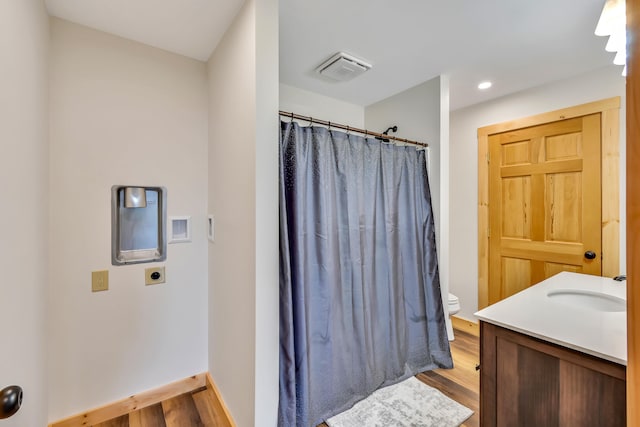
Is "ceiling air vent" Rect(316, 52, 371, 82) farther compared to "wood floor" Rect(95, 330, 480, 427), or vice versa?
"ceiling air vent" Rect(316, 52, 371, 82)

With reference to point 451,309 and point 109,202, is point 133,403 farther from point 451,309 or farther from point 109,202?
point 451,309

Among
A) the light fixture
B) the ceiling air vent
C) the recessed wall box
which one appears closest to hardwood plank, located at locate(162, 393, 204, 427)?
the recessed wall box

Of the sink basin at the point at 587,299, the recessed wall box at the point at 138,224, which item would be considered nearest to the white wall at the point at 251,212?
the recessed wall box at the point at 138,224

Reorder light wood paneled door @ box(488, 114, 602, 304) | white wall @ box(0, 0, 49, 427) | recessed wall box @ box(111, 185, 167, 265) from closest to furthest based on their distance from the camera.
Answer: white wall @ box(0, 0, 49, 427)
recessed wall box @ box(111, 185, 167, 265)
light wood paneled door @ box(488, 114, 602, 304)

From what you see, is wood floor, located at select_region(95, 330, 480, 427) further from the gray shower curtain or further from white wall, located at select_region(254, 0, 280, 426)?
white wall, located at select_region(254, 0, 280, 426)

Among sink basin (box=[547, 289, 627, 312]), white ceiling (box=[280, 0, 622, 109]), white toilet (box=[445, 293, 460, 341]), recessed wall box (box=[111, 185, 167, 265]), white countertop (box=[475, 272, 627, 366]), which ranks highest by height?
white ceiling (box=[280, 0, 622, 109])

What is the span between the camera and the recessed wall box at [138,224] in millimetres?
1686

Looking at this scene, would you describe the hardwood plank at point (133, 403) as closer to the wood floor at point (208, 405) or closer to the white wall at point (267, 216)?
the wood floor at point (208, 405)

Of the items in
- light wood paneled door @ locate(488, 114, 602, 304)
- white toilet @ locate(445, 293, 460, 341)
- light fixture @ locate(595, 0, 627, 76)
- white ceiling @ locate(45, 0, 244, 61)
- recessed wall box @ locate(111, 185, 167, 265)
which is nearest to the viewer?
light fixture @ locate(595, 0, 627, 76)

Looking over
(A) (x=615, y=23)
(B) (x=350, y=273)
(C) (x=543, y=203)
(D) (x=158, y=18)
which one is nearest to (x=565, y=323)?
(B) (x=350, y=273)

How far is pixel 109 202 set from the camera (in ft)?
5.45

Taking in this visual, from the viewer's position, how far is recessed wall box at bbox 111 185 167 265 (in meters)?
1.69

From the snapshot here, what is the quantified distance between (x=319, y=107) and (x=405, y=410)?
2.57 meters

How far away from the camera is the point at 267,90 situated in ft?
4.33
